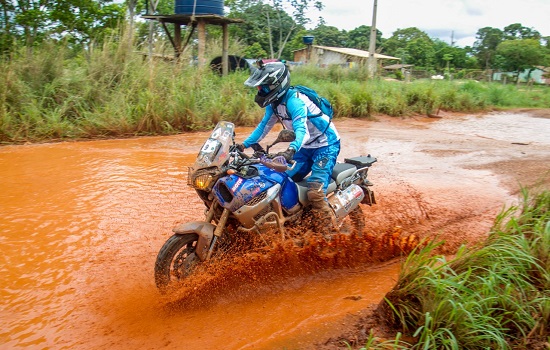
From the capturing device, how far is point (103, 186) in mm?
6914

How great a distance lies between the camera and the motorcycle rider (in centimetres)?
409

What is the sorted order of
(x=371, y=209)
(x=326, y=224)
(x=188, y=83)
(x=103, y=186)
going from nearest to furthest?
1. (x=326, y=224)
2. (x=371, y=209)
3. (x=103, y=186)
4. (x=188, y=83)

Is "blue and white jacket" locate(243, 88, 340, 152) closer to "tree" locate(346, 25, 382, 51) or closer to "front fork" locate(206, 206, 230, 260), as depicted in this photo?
"front fork" locate(206, 206, 230, 260)

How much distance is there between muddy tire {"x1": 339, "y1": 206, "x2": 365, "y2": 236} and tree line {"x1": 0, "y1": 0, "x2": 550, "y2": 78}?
927 cm

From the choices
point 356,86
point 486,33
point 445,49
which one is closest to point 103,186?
point 356,86

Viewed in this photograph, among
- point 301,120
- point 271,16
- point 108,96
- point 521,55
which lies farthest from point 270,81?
point 521,55

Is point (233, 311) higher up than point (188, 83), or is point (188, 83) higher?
point (188, 83)

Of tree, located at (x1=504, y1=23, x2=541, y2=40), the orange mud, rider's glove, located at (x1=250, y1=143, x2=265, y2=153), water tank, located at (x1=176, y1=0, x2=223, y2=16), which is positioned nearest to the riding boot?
the orange mud

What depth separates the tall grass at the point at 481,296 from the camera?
285cm

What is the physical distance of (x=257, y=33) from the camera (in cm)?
3169

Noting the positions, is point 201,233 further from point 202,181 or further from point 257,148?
point 257,148

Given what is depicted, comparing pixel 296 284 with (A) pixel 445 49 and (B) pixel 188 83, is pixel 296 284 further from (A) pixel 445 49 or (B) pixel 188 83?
(A) pixel 445 49

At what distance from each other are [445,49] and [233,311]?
49887 millimetres

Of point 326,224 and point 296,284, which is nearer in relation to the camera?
point 296,284
